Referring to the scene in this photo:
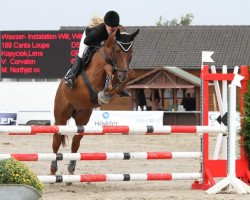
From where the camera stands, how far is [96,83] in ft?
32.9

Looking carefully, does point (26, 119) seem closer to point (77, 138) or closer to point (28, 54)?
point (28, 54)

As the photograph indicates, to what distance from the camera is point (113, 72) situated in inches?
387

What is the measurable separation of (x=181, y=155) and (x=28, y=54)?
839 inches

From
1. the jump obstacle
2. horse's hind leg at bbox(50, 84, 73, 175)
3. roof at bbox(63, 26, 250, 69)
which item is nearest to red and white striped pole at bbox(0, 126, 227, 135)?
the jump obstacle

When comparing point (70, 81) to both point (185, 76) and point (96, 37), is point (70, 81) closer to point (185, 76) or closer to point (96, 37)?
point (96, 37)

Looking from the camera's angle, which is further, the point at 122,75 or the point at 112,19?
the point at 112,19

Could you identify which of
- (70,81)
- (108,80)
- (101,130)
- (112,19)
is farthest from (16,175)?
(112,19)

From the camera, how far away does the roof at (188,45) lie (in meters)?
49.6

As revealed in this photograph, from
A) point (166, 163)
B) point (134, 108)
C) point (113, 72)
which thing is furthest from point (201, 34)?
point (113, 72)

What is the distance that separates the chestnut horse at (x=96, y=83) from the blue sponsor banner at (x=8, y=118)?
15774mm

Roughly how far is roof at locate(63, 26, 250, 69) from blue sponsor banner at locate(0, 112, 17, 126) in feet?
75.4

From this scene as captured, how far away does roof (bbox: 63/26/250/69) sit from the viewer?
49.6 meters

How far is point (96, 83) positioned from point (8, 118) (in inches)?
656

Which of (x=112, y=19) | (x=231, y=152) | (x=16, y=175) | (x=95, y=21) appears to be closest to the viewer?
(x=16, y=175)
